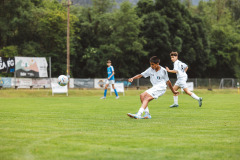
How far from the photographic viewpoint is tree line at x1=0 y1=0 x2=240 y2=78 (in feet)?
161

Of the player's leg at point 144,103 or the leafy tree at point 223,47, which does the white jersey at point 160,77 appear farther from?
the leafy tree at point 223,47

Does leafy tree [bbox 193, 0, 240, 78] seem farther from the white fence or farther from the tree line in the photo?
the white fence

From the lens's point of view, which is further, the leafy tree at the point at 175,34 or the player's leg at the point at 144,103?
the leafy tree at the point at 175,34

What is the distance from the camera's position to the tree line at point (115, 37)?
49.1m

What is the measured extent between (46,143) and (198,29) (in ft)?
191

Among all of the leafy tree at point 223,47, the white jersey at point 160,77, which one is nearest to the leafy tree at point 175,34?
the leafy tree at point 223,47

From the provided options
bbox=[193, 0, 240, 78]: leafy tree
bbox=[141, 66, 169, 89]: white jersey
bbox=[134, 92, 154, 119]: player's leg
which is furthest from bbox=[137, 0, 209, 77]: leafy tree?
bbox=[134, 92, 154, 119]: player's leg

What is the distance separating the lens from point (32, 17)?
4875 cm

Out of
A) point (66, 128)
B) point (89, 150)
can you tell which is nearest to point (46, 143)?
point (89, 150)

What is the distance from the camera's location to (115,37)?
54.2m

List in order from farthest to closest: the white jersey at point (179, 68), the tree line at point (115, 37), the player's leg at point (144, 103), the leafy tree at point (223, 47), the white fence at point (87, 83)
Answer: the leafy tree at point (223, 47) < the tree line at point (115, 37) < the white fence at point (87, 83) < the white jersey at point (179, 68) < the player's leg at point (144, 103)

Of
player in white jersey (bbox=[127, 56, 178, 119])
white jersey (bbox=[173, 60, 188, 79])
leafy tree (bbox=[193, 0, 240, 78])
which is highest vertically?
leafy tree (bbox=[193, 0, 240, 78])

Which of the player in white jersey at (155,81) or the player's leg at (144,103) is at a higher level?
the player in white jersey at (155,81)

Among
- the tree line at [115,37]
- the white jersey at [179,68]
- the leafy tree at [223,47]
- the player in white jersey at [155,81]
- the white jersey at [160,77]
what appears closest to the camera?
the player in white jersey at [155,81]
